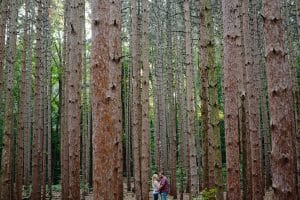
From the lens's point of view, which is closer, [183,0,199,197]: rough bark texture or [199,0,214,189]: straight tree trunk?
[199,0,214,189]: straight tree trunk

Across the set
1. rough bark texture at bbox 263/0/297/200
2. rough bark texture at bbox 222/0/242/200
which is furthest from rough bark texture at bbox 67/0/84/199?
rough bark texture at bbox 263/0/297/200

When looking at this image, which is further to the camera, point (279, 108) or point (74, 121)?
point (74, 121)

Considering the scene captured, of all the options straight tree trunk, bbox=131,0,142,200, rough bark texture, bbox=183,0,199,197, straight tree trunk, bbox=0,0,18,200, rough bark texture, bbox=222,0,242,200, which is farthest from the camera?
straight tree trunk, bbox=131,0,142,200

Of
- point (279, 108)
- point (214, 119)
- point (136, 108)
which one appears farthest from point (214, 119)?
point (136, 108)

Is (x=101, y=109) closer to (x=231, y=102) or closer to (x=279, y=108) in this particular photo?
(x=279, y=108)

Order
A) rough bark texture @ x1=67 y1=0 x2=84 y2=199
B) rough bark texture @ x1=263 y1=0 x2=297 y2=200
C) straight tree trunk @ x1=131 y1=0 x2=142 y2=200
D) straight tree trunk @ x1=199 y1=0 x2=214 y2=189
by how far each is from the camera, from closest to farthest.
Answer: rough bark texture @ x1=263 y1=0 x2=297 y2=200 → straight tree trunk @ x1=199 y1=0 x2=214 y2=189 → rough bark texture @ x1=67 y1=0 x2=84 y2=199 → straight tree trunk @ x1=131 y1=0 x2=142 y2=200

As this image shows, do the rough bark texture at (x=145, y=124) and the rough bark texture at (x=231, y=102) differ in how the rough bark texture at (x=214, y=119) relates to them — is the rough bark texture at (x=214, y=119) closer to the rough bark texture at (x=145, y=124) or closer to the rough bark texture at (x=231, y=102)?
the rough bark texture at (x=231, y=102)

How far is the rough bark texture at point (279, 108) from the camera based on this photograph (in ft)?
11.1

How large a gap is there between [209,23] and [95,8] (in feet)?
7.74

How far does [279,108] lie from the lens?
3.51 m

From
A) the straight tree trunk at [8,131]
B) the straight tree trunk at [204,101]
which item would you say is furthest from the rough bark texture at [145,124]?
the straight tree trunk at [8,131]

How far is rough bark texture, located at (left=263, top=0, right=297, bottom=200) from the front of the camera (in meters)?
3.37

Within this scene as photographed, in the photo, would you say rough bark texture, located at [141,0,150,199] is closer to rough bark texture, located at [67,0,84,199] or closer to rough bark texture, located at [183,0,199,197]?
rough bark texture, located at [183,0,199,197]

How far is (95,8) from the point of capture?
4.22m
